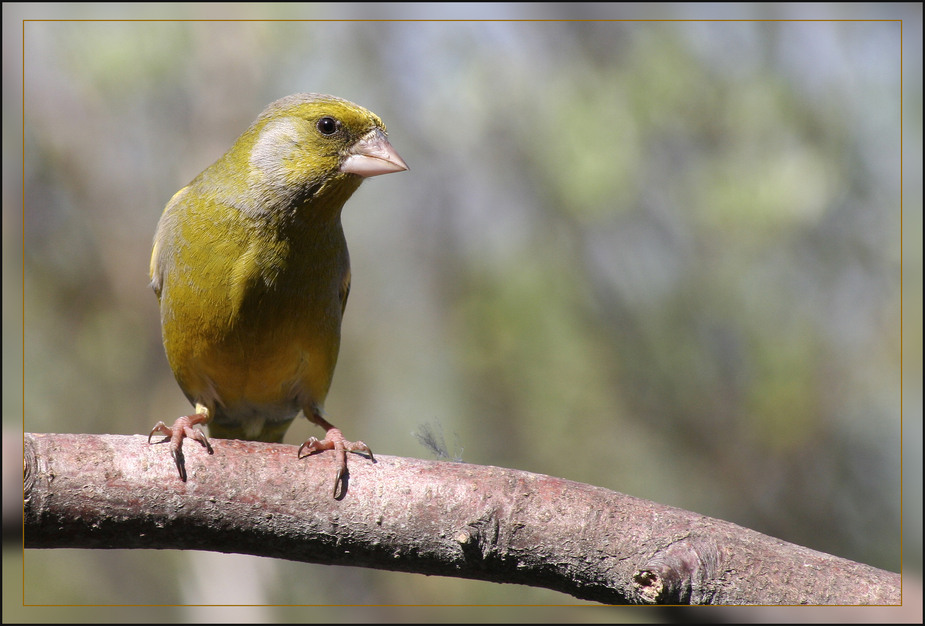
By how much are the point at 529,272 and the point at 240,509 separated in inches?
179

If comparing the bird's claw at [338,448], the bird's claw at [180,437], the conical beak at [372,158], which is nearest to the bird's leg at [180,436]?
the bird's claw at [180,437]

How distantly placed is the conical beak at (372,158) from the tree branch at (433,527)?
3.87 ft

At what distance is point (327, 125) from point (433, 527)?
1.69m

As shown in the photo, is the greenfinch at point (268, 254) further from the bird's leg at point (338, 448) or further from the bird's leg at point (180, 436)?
the bird's leg at point (338, 448)

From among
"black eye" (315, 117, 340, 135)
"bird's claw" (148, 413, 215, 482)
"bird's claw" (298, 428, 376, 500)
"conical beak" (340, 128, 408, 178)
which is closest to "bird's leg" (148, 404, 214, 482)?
"bird's claw" (148, 413, 215, 482)

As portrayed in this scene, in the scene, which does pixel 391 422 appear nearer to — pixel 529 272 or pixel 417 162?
pixel 529 272

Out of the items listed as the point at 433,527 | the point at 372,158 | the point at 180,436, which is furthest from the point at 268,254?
the point at 433,527

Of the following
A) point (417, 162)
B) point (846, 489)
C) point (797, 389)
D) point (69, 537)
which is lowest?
point (69, 537)

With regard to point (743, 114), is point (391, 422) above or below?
below

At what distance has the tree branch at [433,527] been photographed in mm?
2514

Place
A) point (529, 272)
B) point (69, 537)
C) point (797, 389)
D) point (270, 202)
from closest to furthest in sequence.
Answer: point (69, 537) → point (270, 202) → point (797, 389) → point (529, 272)

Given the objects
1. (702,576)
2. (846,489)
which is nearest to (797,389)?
(846,489)

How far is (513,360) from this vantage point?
6.84m

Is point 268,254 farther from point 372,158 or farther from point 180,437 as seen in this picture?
point 180,437
